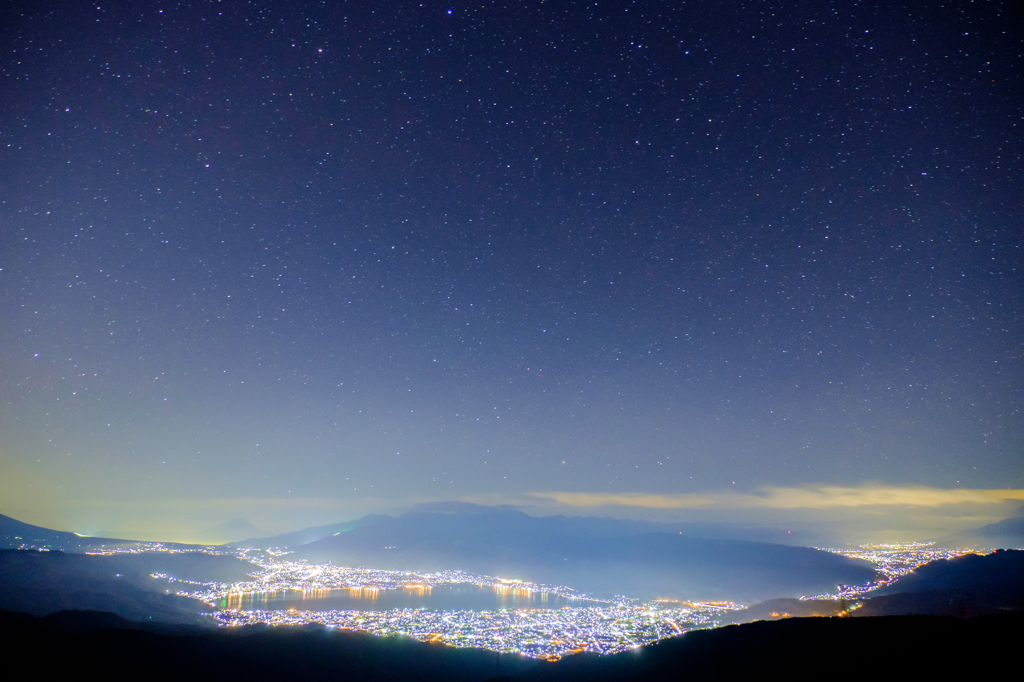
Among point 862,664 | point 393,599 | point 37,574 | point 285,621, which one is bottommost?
point 393,599

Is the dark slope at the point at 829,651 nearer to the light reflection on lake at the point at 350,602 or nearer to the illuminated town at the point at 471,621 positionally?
the illuminated town at the point at 471,621

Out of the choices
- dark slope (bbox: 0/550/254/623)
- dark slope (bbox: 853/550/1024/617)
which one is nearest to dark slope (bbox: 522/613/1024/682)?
dark slope (bbox: 853/550/1024/617)

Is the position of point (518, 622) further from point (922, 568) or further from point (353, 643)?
point (922, 568)

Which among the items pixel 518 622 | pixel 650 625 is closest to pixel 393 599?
pixel 518 622

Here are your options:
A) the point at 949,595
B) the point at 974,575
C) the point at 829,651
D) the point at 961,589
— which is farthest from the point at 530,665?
the point at 974,575

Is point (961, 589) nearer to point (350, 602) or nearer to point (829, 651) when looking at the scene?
point (829, 651)

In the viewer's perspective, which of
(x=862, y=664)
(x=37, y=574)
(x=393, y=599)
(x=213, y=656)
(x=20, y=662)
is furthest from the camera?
(x=393, y=599)
